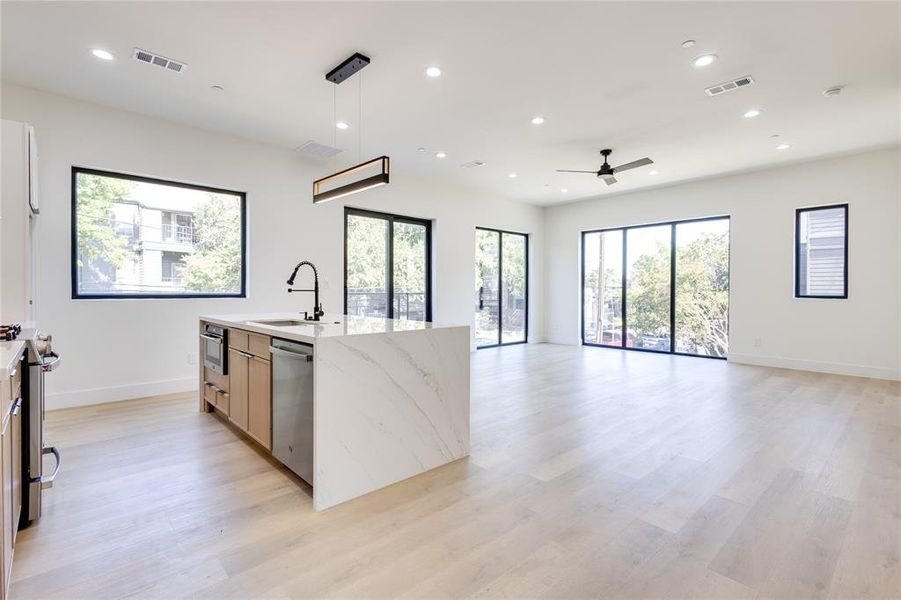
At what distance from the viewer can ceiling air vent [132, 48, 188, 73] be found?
10.6 ft

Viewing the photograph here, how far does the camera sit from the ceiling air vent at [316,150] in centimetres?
511

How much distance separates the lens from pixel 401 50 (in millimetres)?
3182

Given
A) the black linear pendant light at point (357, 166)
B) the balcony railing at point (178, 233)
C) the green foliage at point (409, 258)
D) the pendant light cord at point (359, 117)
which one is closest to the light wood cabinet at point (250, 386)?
the black linear pendant light at point (357, 166)

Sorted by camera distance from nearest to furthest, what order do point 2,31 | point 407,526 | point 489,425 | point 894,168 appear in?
point 407,526 < point 2,31 < point 489,425 < point 894,168

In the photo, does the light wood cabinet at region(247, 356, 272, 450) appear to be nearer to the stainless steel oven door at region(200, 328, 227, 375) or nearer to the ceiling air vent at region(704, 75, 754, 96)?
the stainless steel oven door at region(200, 328, 227, 375)

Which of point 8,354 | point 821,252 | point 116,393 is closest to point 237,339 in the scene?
point 8,354

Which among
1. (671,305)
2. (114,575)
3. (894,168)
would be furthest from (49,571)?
(894,168)

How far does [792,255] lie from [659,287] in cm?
197

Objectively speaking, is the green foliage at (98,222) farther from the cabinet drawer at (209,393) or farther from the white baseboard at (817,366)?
the white baseboard at (817,366)

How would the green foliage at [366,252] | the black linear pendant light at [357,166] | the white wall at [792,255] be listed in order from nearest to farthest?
the black linear pendant light at [357,166] < the white wall at [792,255] < the green foliage at [366,252]

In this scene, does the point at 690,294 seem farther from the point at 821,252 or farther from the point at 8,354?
the point at 8,354

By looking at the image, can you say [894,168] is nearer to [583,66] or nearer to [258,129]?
[583,66]

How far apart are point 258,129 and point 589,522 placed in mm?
4956

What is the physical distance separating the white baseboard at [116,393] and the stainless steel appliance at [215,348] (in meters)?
1.21
